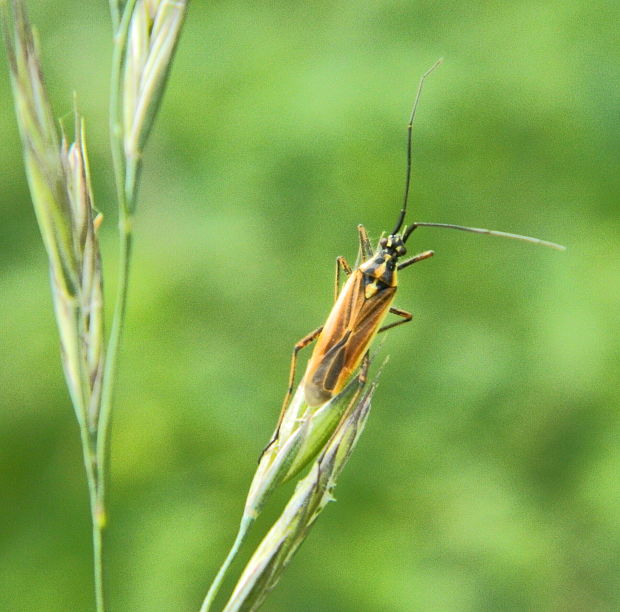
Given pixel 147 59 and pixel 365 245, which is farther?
pixel 365 245

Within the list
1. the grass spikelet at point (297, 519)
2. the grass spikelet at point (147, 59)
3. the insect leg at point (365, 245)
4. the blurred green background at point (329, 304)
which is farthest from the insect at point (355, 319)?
the blurred green background at point (329, 304)

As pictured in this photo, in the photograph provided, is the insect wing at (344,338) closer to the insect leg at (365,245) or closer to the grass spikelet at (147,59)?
the insect leg at (365,245)

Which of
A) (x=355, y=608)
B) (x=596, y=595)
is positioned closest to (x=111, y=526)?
(x=355, y=608)

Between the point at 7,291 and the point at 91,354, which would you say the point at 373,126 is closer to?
the point at 7,291

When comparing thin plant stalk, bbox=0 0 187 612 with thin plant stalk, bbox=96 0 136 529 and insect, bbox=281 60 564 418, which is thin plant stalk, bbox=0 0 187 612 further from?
insect, bbox=281 60 564 418

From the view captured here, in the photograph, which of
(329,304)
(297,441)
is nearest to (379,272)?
(329,304)

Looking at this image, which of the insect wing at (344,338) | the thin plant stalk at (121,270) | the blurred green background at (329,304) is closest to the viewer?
the thin plant stalk at (121,270)

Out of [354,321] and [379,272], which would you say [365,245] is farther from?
[354,321]
